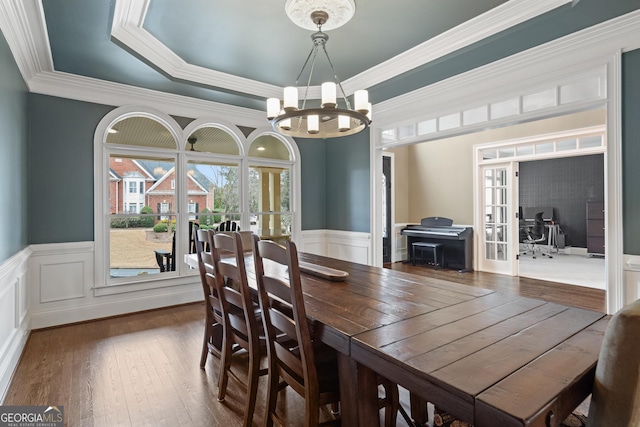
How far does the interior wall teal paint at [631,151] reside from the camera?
8.17ft

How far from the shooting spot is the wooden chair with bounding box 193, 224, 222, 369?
233 centimetres

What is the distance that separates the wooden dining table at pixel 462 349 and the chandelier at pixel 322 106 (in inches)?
51.5

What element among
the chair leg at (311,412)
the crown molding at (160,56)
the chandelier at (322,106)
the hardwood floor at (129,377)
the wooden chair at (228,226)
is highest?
the crown molding at (160,56)

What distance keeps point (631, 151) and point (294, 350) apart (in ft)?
9.55

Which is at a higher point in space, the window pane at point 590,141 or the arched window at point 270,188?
the window pane at point 590,141

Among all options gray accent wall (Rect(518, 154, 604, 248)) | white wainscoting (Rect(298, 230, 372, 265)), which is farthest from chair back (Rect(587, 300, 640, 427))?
gray accent wall (Rect(518, 154, 604, 248))

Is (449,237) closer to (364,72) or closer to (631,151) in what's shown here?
(364,72)

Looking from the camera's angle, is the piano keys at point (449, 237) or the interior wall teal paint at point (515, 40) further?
the piano keys at point (449, 237)

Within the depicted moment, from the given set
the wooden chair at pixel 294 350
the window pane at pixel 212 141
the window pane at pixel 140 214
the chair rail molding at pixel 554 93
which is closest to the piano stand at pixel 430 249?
the chair rail molding at pixel 554 93

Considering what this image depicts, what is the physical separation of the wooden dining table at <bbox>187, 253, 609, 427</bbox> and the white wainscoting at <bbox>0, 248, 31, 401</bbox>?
2.33 meters

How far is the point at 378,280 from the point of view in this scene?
2.22 meters

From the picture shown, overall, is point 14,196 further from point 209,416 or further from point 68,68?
point 209,416

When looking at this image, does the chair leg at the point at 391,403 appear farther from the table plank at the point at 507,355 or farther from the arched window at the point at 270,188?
the arched window at the point at 270,188

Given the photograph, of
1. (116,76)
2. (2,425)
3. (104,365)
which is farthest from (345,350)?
(116,76)
